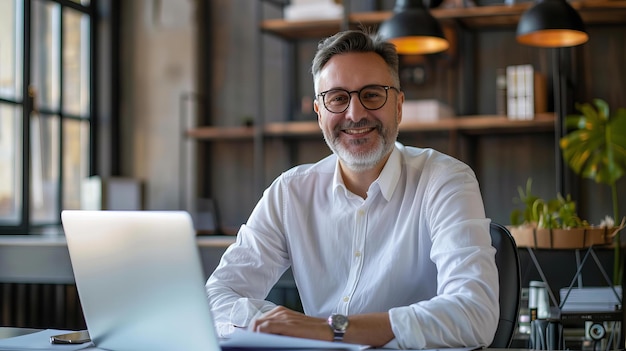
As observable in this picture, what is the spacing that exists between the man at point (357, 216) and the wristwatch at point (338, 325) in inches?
10.1

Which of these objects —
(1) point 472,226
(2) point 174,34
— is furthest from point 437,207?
(2) point 174,34

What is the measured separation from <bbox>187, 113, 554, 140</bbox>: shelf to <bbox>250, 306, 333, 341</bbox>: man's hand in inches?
145

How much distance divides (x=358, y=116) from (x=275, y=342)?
29.7 inches

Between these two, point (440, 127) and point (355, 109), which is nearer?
point (355, 109)

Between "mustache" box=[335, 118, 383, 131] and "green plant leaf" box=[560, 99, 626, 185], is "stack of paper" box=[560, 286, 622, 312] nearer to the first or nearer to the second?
"mustache" box=[335, 118, 383, 131]

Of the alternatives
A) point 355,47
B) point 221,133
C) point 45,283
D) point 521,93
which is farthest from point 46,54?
point 355,47

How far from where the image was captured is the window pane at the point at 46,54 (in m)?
5.50

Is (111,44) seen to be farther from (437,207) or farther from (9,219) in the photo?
(437,207)

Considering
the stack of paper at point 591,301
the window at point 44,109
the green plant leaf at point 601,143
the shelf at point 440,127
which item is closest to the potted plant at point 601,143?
the green plant leaf at point 601,143

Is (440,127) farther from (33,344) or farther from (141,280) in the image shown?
(141,280)

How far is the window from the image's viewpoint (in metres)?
5.18

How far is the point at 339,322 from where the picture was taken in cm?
144

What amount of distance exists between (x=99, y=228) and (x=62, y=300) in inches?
121

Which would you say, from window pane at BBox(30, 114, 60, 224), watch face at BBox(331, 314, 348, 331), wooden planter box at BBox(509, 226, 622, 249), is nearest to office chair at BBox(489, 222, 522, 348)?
watch face at BBox(331, 314, 348, 331)
